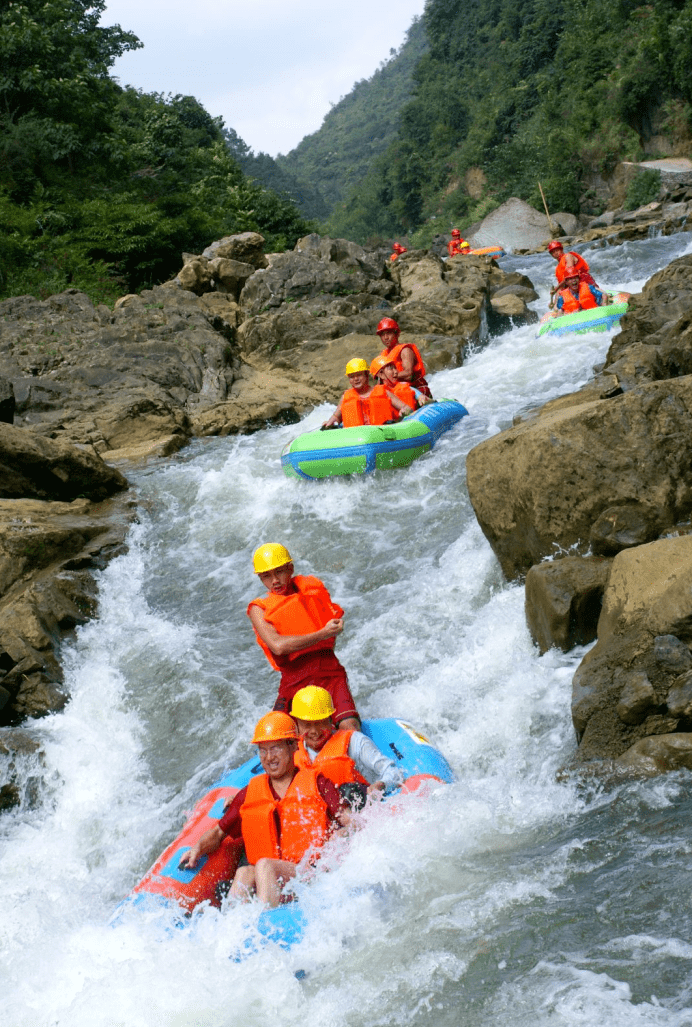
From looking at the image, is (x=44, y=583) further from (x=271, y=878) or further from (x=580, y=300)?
(x=580, y=300)

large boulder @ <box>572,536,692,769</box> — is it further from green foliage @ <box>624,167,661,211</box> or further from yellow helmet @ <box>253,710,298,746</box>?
green foliage @ <box>624,167,661,211</box>

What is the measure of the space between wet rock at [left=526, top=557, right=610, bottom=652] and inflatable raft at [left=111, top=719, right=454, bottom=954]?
Result: 1.08 m

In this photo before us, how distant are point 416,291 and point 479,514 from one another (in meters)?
10.3

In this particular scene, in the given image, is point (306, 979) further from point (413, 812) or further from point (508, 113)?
point (508, 113)

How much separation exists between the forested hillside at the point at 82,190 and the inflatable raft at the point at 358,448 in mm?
9856

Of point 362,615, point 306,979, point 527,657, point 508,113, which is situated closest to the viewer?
point 306,979

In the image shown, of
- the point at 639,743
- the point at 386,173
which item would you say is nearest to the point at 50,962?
the point at 639,743

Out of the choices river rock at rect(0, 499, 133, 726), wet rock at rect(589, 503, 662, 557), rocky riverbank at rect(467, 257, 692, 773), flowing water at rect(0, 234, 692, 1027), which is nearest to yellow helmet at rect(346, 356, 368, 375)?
flowing water at rect(0, 234, 692, 1027)

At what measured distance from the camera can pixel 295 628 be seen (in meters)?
5.17

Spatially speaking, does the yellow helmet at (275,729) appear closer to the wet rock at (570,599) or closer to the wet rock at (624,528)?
the wet rock at (570,599)

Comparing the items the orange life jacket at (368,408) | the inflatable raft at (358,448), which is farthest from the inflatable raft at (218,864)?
the orange life jacket at (368,408)

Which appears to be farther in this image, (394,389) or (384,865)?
(394,389)

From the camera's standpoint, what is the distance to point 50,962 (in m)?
3.77

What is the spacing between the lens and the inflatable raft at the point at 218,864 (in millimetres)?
3428
